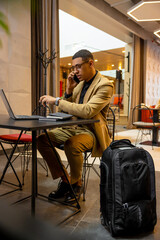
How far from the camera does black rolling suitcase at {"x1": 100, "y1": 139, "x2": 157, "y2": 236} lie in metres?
1.30

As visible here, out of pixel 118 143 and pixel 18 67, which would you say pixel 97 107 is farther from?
pixel 18 67

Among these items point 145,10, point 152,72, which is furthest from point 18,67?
point 152,72

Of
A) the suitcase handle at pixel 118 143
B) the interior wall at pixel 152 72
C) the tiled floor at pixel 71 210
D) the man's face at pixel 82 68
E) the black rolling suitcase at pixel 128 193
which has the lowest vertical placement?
the tiled floor at pixel 71 210

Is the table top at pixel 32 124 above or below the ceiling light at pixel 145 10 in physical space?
below

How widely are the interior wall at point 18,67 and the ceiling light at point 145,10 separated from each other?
92.9 inches

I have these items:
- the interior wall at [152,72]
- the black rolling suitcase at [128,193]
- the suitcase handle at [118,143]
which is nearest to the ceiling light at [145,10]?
the interior wall at [152,72]

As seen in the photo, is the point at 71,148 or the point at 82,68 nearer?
the point at 71,148

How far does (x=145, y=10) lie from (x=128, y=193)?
4558 mm

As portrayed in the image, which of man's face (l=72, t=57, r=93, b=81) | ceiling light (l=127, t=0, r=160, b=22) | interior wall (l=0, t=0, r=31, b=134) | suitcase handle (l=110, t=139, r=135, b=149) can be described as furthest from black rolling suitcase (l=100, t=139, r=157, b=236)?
ceiling light (l=127, t=0, r=160, b=22)

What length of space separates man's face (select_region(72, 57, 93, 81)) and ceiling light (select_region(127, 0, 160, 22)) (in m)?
3.31

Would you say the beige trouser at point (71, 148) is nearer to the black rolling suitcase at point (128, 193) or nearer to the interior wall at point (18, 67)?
the black rolling suitcase at point (128, 193)

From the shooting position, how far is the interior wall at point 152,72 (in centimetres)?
799

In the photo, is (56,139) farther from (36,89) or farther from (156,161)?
(36,89)

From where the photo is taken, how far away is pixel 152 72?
8.30 m
